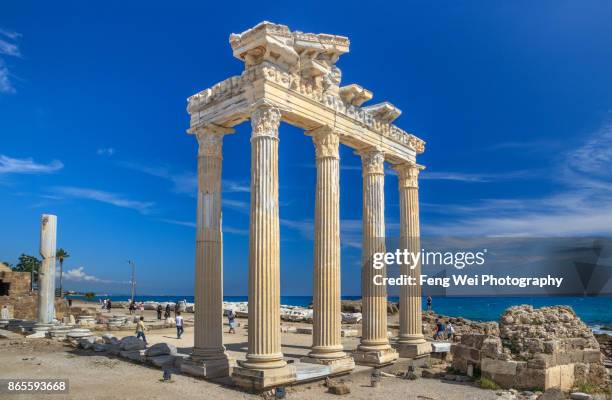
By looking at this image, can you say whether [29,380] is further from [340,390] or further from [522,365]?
[522,365]

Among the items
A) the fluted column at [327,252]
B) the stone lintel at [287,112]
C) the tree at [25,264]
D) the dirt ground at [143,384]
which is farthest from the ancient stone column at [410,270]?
the tree at [25,264]

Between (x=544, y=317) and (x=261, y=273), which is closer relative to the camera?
(x=261, y=273)

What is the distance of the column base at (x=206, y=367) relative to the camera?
1426 cm

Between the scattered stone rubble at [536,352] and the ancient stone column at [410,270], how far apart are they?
398 centimetres

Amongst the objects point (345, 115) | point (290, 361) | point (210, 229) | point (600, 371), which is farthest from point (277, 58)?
point (600, 371)

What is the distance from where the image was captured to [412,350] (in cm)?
1905

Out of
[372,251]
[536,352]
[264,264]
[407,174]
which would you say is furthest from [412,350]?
[264,264]

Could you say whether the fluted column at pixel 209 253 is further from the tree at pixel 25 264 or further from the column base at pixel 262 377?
the tree at pixel 25 264

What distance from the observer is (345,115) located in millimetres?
16938

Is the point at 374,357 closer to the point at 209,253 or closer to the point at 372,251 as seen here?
the point at 372,251

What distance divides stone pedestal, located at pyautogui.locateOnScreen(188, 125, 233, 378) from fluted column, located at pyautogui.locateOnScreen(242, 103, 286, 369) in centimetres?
200

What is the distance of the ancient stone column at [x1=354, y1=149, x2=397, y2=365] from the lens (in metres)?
17.2

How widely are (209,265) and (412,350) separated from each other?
8.91 metres

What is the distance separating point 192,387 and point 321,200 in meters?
6.70
